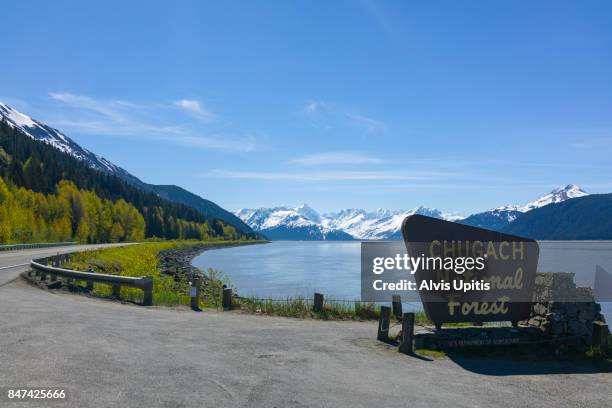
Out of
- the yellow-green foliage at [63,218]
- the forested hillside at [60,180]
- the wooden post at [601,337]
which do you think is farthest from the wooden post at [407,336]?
the forested hillside at [60,180]

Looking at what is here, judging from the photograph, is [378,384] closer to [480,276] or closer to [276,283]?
[480,276]

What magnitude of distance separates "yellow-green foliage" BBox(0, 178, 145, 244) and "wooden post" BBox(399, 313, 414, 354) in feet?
249

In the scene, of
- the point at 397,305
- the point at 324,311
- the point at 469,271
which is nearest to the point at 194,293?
the point at 324,311

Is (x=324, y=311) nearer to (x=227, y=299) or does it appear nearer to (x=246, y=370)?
Result: (x=227, y=299)

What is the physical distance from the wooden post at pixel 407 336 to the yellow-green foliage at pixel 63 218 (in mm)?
75830

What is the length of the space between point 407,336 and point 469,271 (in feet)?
9.81

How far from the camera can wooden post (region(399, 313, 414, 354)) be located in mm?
13430

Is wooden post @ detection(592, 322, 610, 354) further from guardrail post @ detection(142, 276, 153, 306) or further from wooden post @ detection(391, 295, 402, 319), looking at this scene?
guardrail post @ detection(142, 276, 153, 306)

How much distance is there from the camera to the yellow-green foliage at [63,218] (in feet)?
273

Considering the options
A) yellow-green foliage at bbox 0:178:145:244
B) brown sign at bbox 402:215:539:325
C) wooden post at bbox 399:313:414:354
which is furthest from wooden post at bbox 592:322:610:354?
yellow-green foliage at bbox 0:178:145:244

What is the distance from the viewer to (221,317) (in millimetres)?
18172

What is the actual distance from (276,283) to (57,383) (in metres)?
50.6

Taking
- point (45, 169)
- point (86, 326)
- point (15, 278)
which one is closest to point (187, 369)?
point (86, 326)

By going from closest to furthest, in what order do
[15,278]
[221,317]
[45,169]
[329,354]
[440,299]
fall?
[329,354]
[440,299]
[221,317]
[15,278]
[45,169]
